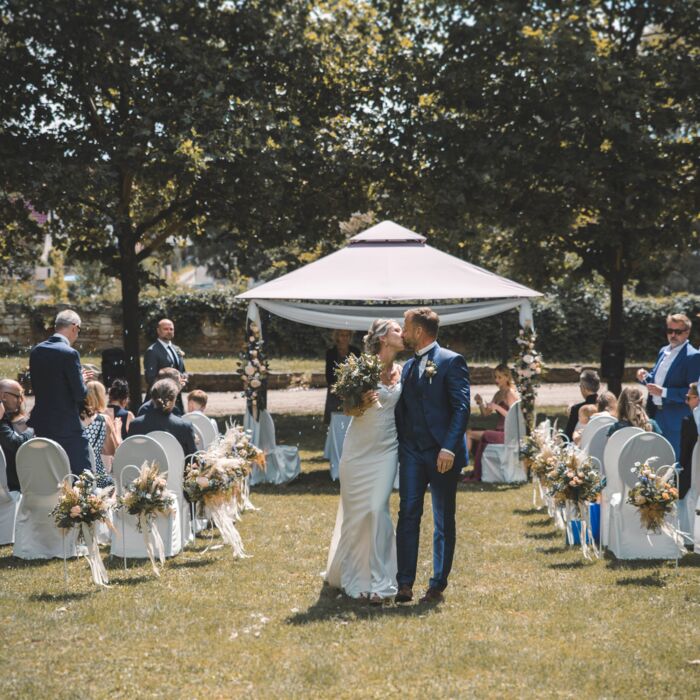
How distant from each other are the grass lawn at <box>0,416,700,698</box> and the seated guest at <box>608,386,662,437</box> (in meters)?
1.11

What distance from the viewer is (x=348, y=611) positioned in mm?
6047

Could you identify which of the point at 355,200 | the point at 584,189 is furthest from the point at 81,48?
the point at 584,189

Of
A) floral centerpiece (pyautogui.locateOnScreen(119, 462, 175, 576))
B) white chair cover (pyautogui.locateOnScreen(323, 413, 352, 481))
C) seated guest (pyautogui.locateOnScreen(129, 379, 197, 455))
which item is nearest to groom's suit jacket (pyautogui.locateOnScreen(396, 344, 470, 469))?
floral centerpiece (pyautogui.locateOnScreen(119, 462, 175, 576))

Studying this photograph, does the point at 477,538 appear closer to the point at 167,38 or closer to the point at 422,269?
the point at 422,269

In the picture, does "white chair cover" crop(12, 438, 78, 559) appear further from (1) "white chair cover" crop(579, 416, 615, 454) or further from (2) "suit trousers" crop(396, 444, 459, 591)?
(1) "white chair cover" crop(579, 416, 615, 454)

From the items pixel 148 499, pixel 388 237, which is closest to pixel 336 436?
pixel 388 237

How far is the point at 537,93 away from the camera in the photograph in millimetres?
17016

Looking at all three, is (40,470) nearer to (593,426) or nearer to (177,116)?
(593,426)

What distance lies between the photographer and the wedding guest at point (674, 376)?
9.28 metres

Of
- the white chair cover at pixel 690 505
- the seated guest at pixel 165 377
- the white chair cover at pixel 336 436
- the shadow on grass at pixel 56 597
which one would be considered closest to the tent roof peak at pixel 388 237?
the white chair cover at pixel 336 436

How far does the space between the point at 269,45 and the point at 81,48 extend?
3.27 m

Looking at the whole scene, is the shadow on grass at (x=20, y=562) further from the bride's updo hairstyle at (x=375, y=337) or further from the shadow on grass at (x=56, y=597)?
the bride's updo hairstyle at (x=375, y=337)

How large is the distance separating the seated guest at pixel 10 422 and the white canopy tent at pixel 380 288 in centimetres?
429

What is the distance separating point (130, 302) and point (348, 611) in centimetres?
1250
